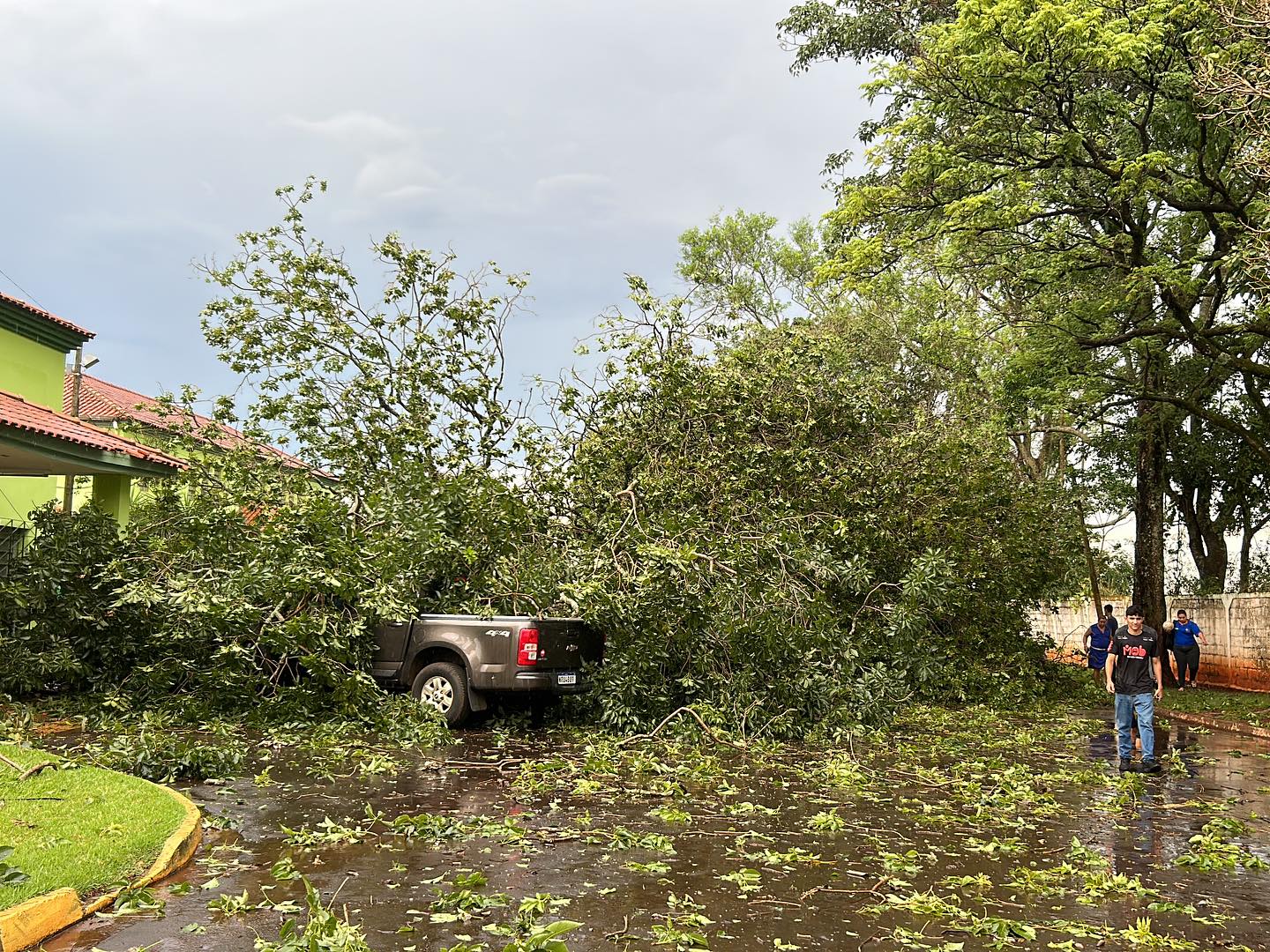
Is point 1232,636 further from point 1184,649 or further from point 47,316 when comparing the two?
point 47,316

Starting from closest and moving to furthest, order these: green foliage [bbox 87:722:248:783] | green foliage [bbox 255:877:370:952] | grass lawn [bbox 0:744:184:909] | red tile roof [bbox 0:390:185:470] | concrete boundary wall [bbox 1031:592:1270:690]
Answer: green foliage [bbox 255:877:370:952] < grass lawn [bbox 0:744:184:909] < green foliage [bbox 87:722:248:783] < red tile roof [bbox 0:390:185:470] < concrete boundary wall [bbox 1031:592:1270:690]

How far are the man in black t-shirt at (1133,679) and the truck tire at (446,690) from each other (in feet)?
22.4

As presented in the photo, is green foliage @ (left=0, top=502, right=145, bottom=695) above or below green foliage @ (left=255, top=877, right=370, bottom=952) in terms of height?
above

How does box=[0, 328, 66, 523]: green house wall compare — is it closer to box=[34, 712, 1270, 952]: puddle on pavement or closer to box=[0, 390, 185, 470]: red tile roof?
box=[0, 390, 185, 470]: red tile roof

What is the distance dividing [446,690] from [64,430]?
763cm

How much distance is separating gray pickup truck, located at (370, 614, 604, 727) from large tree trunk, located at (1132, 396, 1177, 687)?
14.5 metres

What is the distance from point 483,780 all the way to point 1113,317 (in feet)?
46.6

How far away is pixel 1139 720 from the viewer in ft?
35.7

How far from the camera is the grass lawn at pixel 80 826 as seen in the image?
537cm

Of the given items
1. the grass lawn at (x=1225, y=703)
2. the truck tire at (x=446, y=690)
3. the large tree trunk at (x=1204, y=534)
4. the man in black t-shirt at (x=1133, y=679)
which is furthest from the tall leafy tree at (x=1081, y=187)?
the truck tire at (x=446, y=690)

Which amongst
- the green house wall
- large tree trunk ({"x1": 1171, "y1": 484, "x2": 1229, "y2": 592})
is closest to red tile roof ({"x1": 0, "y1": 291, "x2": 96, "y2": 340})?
the green house wall

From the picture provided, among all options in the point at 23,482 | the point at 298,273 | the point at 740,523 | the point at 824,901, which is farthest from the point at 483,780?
the point at 23,482

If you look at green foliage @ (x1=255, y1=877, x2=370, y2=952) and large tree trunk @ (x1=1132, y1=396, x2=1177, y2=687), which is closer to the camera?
green foliage @ (x1=255, y1=877, x2=370, y2=952)

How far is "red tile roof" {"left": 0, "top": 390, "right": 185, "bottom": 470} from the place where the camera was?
13.9 metres
